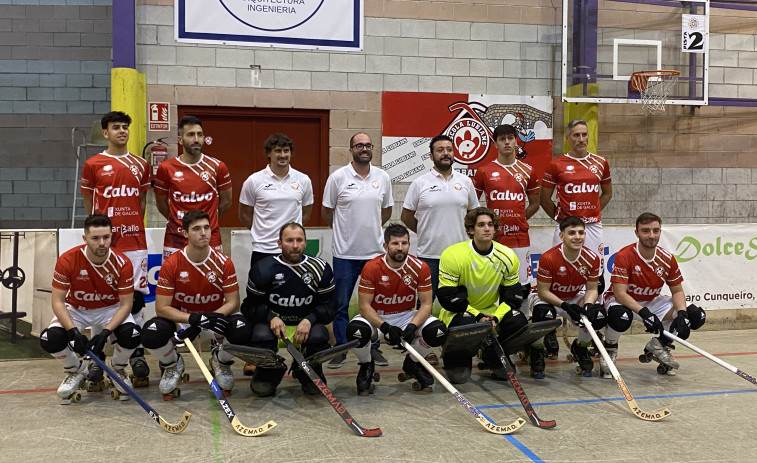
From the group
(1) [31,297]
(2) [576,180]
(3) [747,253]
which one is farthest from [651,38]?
(1) [31,297]

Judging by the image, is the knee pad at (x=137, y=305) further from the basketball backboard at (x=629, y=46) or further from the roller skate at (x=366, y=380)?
the basketball backboard at (x=629, y=46)

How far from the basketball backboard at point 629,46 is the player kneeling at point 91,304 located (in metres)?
5.04

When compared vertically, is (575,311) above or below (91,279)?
below

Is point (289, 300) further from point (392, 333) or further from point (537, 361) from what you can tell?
point (537, 361)

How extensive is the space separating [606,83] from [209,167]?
4.75 meters

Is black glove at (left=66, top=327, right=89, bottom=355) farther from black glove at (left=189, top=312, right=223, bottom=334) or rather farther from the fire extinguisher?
the fire extinguisher

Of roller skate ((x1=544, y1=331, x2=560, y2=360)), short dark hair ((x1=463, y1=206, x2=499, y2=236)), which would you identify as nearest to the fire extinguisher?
short dark hair ((x1=463, y1=206, x2=499, y2=236))

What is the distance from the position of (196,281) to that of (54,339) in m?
0.93

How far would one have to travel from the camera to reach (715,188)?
28.0 feet

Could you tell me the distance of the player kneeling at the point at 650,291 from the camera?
5059mm

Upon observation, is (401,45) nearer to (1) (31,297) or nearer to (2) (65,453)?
(1) (31,297)

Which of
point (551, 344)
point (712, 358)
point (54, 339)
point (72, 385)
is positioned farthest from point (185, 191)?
point (712, 358)

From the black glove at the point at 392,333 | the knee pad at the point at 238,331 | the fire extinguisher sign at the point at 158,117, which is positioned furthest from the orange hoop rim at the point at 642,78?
the knee pad at the point at 238,331

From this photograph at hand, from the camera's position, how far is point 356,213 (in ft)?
17.7
